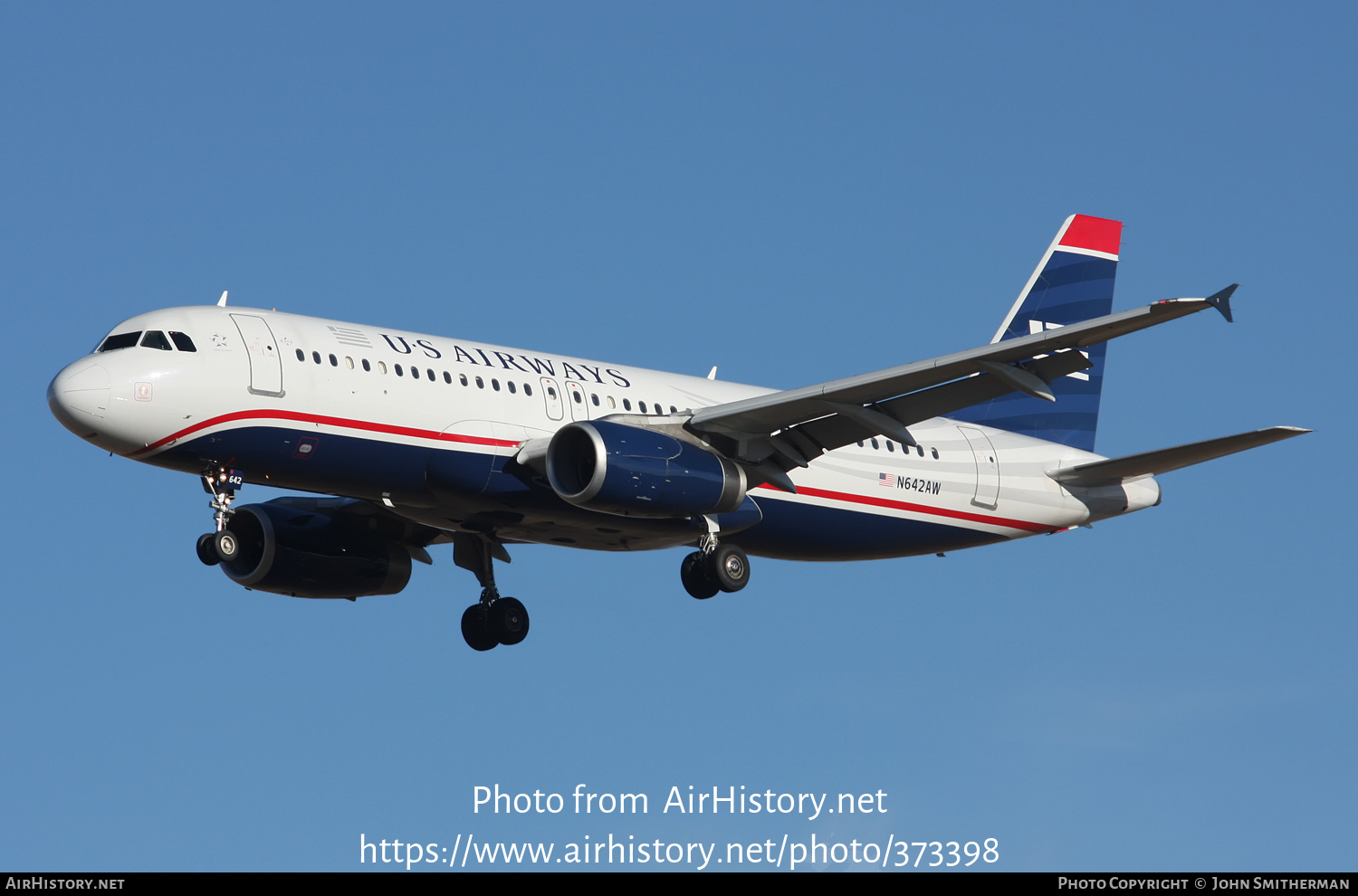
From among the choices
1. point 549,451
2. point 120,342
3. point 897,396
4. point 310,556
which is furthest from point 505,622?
point 120,342

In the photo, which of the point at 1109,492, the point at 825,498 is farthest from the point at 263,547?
the point at 1109,492

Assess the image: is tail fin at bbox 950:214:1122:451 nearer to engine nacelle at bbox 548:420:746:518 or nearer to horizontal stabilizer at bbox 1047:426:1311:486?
horizontal stabilizer at bbox 1047:426:1311:486

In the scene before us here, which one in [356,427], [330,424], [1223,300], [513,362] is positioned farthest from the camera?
[513,362]

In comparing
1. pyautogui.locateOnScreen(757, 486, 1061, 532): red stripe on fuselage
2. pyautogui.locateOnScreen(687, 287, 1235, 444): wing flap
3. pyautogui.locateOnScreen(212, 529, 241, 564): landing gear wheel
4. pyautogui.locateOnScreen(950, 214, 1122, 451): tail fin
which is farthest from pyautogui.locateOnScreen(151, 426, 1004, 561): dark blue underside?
pyautogui.locateOnScreen(950, 214, 1122, 451): tail fin

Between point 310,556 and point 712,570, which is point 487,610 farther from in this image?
point 712,570

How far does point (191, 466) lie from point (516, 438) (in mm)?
5854

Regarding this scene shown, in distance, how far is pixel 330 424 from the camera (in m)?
31.6

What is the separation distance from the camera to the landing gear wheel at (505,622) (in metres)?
38.2

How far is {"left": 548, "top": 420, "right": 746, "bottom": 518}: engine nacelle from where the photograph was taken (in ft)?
107

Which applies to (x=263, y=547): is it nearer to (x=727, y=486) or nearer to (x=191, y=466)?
(x=191, y=466)

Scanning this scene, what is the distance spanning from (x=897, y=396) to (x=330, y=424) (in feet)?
33.5

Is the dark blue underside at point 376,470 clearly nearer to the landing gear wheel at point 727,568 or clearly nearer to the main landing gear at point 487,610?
the landing gear wheel at point 727,568

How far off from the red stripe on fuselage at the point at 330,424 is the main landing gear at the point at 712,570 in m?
4.76

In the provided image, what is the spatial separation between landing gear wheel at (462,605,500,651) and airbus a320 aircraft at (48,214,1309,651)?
1.8 inches
